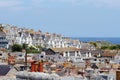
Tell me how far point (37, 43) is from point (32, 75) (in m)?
119

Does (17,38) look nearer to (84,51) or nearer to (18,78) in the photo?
(84,51)

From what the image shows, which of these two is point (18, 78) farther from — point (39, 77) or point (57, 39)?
point (57, 39)

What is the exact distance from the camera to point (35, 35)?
440 feet

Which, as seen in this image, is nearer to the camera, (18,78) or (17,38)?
(18,78)

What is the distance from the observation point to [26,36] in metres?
128

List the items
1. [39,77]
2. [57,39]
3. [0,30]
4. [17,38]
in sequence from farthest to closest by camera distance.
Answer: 1. [57,39]
2. [17,38]
3. [0,30]
4. [39,77]

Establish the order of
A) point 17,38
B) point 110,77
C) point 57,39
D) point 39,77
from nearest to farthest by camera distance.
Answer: point 39,77
point 110,77
point 17,38
point 57,39

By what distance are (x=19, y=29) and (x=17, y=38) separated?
13097mm

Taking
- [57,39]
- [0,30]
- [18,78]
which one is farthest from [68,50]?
[18,78]

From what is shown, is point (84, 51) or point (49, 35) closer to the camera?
point (84, 51)

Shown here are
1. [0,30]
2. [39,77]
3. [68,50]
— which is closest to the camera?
[39,77]

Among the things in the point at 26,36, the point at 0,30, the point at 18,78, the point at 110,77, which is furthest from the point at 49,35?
the point at 18,78

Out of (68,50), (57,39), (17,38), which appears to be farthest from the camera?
(57,39)

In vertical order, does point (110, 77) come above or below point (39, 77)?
below
